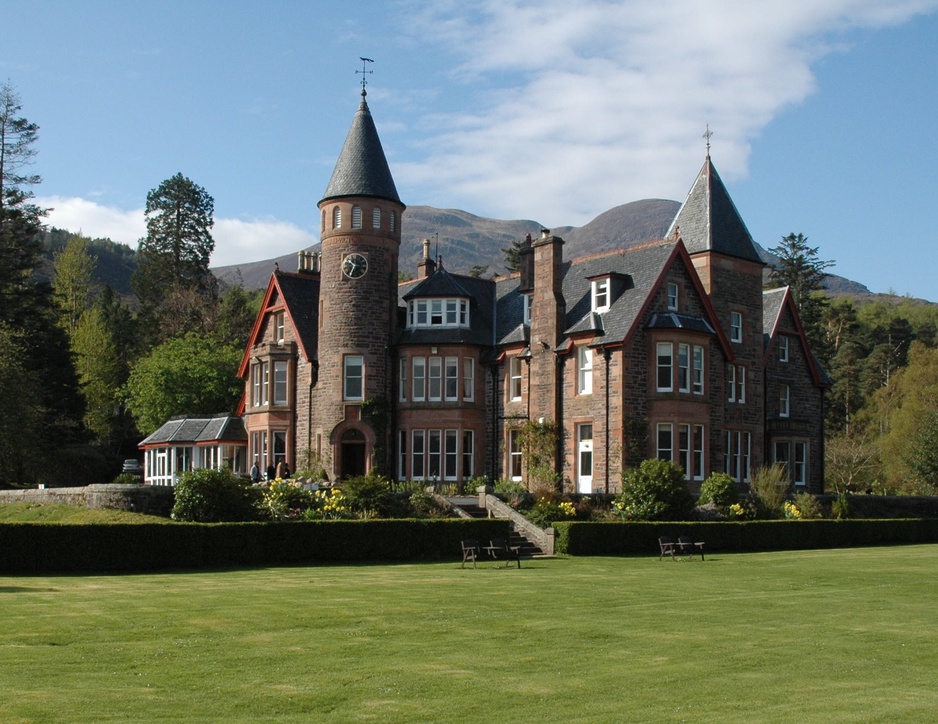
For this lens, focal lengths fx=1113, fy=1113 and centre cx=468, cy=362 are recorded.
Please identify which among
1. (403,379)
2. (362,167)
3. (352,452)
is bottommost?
(352,452)

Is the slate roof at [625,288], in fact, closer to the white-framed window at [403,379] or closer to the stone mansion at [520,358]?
the stone mansion at [520,358]

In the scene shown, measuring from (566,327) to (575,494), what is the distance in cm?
793

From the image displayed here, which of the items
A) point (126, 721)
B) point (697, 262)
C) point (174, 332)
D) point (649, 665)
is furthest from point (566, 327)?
point (174, 332)

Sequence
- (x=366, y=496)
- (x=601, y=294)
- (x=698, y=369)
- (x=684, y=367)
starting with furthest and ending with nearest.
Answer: (x=601, y=294), (x=698, y=369), (x=684, y=367), (x=366, y=496)

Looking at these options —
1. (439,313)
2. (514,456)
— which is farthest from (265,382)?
(514,456)

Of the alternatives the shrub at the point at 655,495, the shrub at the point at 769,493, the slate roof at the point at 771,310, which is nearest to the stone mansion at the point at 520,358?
the slate roof at the point at 771,310

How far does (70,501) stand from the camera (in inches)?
1345

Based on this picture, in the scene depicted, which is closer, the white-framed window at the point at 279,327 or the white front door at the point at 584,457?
the white front door at the point at 584,457

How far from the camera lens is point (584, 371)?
136 ft

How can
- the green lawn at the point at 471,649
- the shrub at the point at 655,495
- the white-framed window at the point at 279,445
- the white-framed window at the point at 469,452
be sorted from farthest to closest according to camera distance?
the white-framed window at the point at 279,445
the white-framed window at the point at 469,452
the shrub at the point at 655,495
the green lawn at the point at 471,649

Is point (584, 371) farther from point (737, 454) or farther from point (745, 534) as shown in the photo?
point (745, 534)

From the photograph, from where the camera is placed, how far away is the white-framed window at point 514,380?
4450cm

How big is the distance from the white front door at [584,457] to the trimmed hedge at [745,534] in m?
6.64

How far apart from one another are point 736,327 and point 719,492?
9.48 m
